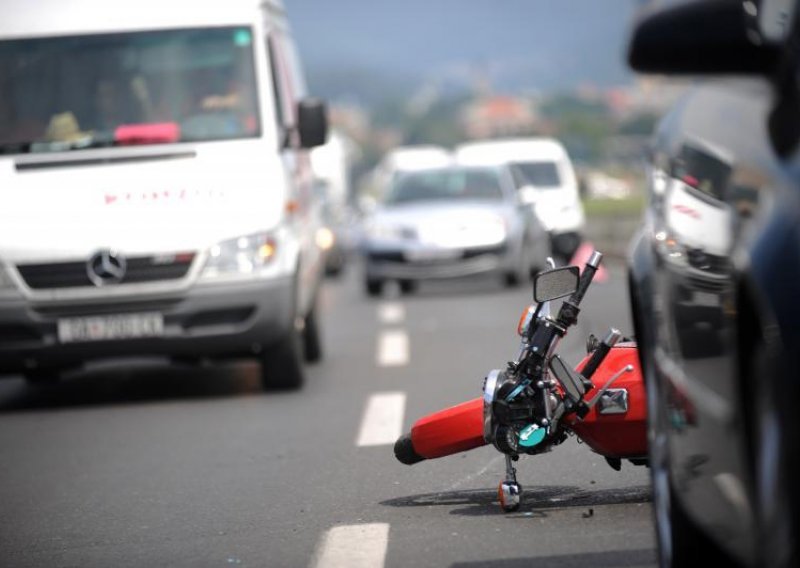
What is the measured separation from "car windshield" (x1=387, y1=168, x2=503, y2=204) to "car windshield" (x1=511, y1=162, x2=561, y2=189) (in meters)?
5.35

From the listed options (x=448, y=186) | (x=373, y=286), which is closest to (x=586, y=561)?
(x=373, y=286)

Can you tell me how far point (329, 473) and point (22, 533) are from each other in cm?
158

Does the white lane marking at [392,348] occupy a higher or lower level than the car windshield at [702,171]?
lower

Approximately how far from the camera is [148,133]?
1218 centimetres

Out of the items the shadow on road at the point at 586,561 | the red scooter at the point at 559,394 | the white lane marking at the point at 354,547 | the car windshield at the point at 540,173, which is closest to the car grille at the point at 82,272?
the white lane marking at the point at 354,547

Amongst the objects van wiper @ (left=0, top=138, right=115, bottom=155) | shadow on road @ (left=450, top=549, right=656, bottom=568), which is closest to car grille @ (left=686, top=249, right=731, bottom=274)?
shadow on road @ (left=450, top=549, right=656, bottom=568)

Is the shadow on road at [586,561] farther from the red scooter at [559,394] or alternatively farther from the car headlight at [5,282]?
the car headlight at [5,282]

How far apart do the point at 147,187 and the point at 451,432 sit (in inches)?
207

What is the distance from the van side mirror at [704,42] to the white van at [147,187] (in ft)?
26.5

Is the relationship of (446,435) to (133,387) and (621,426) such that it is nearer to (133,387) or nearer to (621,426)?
(621,426)

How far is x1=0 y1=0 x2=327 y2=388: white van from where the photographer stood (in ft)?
38.5

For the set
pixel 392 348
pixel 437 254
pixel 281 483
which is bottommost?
pixel 437 254

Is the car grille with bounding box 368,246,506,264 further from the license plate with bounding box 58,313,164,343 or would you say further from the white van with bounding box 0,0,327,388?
the license plate with bounding box 58,313,164,343

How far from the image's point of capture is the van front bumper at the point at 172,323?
1176 cm
